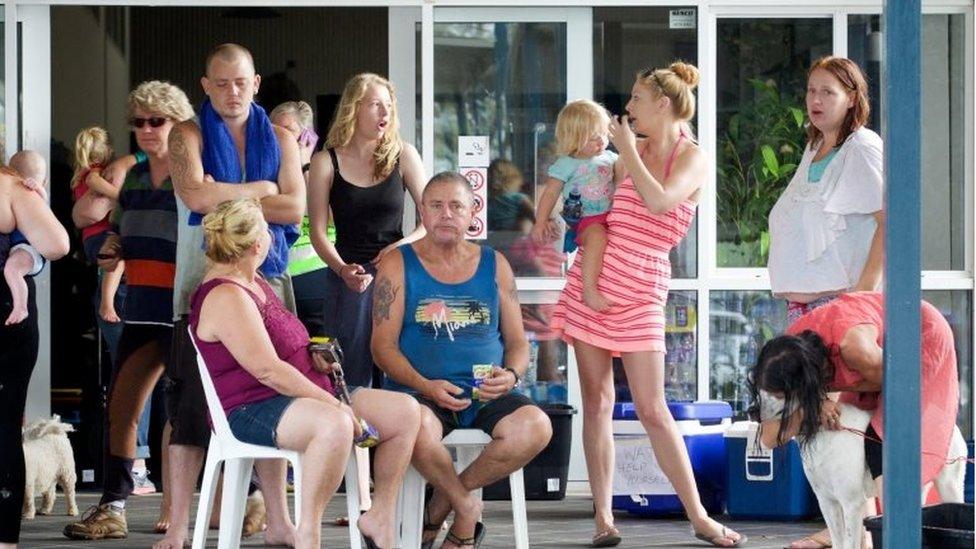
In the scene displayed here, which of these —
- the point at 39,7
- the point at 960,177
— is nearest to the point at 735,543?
the point at 960,177

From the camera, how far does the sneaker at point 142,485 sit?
7.61m

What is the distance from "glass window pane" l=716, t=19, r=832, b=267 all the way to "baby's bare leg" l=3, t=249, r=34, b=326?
3504mm

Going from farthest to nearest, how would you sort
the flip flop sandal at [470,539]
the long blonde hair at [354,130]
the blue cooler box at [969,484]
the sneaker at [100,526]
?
the sneaker at [100,526], the long blonde hair at [354,130], the flip flop sandal at [470,539], the blue cooler box at [969,484]

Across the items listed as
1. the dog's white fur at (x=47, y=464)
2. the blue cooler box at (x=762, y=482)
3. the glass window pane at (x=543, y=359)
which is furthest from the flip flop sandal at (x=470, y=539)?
the glass window pane at (x=543, y=359)

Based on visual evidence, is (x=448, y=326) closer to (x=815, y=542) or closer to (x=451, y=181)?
(x=451, y=181)

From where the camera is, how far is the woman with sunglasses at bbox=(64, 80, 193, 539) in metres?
6.04

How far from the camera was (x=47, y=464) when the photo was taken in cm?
670

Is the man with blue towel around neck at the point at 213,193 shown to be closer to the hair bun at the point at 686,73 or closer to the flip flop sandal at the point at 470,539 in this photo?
the flip flop sandal at the point at 470,539

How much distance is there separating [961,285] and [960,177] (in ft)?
1.60

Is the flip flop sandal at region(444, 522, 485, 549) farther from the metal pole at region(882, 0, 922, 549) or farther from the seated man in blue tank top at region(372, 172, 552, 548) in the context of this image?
the metal pole at region(882, 0, 922, 549)

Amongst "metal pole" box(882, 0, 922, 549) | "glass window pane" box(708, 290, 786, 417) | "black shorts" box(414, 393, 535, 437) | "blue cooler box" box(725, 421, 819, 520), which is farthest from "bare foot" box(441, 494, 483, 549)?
"glass window pane" box(708, 290, 786, 417)

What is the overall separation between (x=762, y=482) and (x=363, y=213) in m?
1.89

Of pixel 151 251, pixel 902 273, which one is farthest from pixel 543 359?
pixel 902 273

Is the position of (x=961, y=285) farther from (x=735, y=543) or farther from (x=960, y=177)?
(x=735, y=543)
